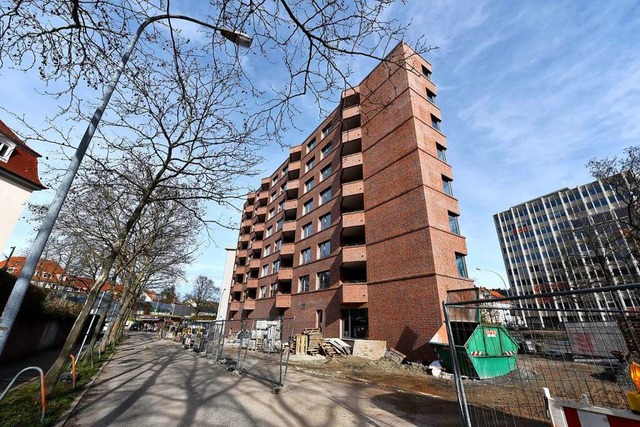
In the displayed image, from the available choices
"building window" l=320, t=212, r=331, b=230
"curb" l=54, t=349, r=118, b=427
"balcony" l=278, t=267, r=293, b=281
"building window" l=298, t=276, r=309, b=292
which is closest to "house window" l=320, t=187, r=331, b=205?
"building window" l=320, t=212, r=331, b=230

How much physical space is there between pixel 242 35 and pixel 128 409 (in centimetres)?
770

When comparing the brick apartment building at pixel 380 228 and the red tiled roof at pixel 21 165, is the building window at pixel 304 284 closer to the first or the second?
the brick apartment building at pixel 380 228

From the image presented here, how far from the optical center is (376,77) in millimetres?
23500

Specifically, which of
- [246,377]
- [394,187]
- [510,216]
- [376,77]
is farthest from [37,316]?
[510,216]

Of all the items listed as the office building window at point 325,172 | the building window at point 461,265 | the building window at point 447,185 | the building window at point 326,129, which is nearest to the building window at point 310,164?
the office building window at point 325,172

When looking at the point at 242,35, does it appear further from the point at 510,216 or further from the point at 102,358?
the point at 510,216

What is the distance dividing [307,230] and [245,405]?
852 inches

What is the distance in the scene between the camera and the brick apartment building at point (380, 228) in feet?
50.8

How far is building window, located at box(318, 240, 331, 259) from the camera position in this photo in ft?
76.9

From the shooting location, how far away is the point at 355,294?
18.5m

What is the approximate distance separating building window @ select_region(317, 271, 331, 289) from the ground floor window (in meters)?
3.18

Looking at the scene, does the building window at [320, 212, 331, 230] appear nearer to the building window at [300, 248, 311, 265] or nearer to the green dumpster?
the building window at [300, 248, 311, 265]

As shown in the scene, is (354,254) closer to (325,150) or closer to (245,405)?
(325,150)

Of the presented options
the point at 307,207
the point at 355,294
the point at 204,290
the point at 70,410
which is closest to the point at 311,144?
the point at 307,207
